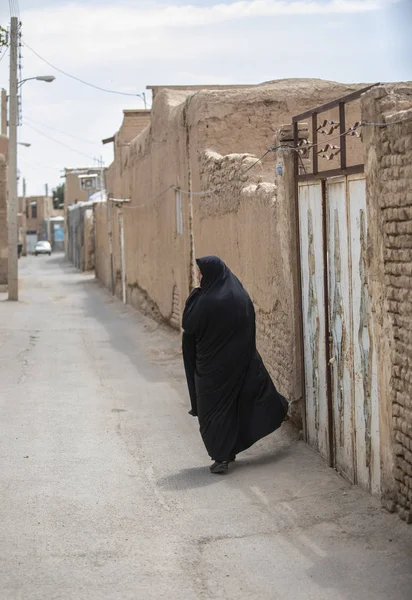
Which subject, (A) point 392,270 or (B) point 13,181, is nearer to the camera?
(A) point 392,270

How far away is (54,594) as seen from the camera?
4.41 metres

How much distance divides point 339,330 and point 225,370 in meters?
0.88

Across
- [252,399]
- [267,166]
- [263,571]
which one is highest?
[267,166]

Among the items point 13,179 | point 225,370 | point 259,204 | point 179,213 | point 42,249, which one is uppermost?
point 13,179

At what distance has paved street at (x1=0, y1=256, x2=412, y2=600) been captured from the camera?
14.9ft

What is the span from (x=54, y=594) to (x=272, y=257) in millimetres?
4122

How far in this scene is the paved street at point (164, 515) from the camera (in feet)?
14.9

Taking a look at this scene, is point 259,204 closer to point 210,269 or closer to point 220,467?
point 210,269

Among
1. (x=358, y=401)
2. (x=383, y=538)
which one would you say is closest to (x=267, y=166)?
(x=358, y=401)

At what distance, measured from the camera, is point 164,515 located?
5676 millimetres

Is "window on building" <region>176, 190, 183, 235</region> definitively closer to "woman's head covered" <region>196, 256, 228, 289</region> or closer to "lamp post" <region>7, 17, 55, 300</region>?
"woman's head covered" <region>196, 256, 228, 289</region>

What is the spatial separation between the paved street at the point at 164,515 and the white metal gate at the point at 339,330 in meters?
0.23

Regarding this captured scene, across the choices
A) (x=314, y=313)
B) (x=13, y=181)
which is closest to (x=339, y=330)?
(x=314, y=313)

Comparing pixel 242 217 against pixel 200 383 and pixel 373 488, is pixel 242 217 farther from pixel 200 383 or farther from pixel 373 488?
pixel 373 488
